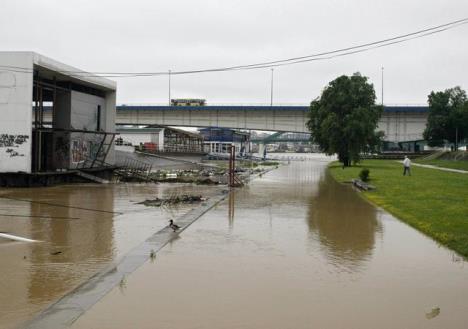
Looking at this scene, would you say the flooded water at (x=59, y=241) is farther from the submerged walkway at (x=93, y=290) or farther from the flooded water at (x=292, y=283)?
the flooded water at (x=292, y=283)

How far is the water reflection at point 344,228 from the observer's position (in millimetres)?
9523

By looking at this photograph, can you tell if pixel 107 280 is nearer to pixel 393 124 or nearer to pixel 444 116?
pixel 393 124

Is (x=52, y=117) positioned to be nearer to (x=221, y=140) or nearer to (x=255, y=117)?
(x=255, y=117)

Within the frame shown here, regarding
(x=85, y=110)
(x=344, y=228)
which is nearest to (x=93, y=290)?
(x=344, y=228)

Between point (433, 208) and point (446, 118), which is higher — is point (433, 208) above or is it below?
below

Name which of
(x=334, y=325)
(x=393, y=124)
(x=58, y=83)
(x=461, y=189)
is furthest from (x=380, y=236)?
(x=393, y=124)

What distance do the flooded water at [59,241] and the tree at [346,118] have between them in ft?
116

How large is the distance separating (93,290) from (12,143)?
23.4 meters

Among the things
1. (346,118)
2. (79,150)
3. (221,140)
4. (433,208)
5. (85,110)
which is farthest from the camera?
(221,140)

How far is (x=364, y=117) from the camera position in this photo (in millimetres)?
52688

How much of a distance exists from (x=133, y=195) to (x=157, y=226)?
34.8 ft

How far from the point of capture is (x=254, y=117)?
2694 inches

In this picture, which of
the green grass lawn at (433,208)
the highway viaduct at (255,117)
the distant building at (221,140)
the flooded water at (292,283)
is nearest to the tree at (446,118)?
the highway viaduct at (255,117)

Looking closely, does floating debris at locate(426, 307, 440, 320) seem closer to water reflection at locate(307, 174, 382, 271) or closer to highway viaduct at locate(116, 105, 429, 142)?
water reflection at locate(307, 174, 382, 271)
